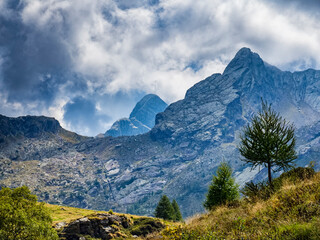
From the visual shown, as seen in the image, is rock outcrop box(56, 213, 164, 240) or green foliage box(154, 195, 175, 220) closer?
rock outcrop box(56, 213, 164, 240)

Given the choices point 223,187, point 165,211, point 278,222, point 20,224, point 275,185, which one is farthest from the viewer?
point 165,211

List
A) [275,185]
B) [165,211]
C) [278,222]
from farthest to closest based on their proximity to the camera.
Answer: [165,211] → [275,185] → [278,222]

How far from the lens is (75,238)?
29094 mm

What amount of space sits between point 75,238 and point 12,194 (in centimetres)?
995

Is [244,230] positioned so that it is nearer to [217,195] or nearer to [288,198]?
[288,198]

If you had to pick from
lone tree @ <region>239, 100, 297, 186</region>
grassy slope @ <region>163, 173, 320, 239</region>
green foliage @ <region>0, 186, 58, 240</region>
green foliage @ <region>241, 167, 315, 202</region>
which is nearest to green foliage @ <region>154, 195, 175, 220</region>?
green foliage @ <region>0, 186, 58, 240</region>

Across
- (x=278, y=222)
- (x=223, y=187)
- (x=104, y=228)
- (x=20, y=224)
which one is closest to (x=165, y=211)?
(x=223, y=187)

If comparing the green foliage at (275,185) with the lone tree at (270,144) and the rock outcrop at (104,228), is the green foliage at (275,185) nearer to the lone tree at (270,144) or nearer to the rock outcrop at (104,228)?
the lone tree at (270,144)

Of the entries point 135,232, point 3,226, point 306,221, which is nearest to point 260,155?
point 306,221

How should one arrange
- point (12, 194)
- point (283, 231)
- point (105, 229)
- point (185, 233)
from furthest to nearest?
point (105, 229) < point (12, 194) < point (185, 233) < point (283, 231)

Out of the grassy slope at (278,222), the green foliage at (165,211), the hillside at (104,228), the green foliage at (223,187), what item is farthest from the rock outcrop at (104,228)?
the green foliage at (165,211)

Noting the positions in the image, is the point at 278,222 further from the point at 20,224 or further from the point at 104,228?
the point at 104,228

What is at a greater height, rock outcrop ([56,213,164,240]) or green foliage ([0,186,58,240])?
green foliage ([0,186,58,240])

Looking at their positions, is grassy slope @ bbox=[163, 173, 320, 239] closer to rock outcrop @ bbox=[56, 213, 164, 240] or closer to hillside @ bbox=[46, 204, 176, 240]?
hillside @ bbox=[46, 204, 176, 240]
